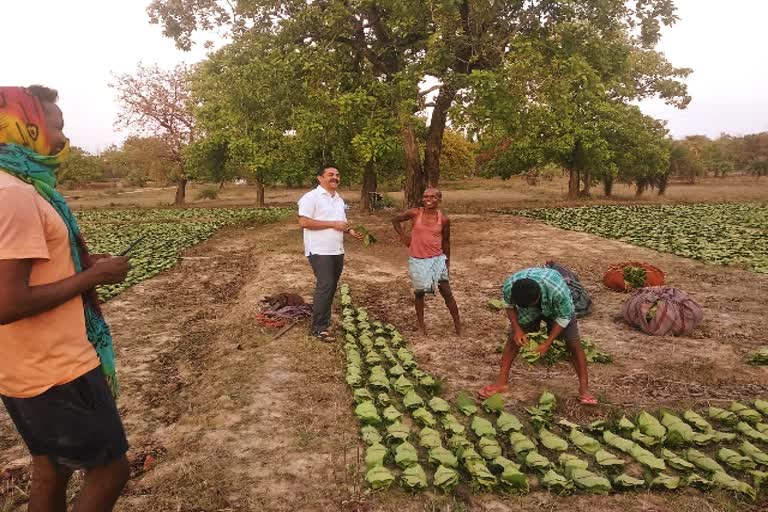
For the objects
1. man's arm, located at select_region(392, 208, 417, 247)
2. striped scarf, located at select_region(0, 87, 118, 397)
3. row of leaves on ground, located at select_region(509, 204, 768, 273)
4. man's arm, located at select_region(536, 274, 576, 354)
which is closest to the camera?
striped scarf, located at select_region(0, 87, 118, 397)

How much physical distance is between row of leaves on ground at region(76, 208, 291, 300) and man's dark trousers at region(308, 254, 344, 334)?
2.50 meters

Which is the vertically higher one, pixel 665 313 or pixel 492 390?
pixel 665 313

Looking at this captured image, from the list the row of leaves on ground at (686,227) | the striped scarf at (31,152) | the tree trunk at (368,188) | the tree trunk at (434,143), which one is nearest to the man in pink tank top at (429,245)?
the striped scarf at (31,152)

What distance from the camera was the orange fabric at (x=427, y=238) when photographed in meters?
6.73

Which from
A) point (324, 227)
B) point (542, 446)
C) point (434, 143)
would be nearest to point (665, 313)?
point (542, 446)

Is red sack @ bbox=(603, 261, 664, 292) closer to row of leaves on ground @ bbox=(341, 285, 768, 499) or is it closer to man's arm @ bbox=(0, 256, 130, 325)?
row of leaves on ground @ bbox=(341, 285, 768, 499)

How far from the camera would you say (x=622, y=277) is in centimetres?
944

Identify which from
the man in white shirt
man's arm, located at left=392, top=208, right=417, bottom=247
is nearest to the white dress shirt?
the man in white shirt

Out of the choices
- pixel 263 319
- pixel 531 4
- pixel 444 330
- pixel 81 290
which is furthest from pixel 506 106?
pixel 81 290

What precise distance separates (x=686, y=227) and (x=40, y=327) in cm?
2096

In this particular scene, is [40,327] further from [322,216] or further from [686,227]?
[686,227]

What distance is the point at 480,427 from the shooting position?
4383 millimetres

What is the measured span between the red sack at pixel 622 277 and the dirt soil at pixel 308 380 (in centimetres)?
27

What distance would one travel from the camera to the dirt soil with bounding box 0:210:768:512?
11.8ft
